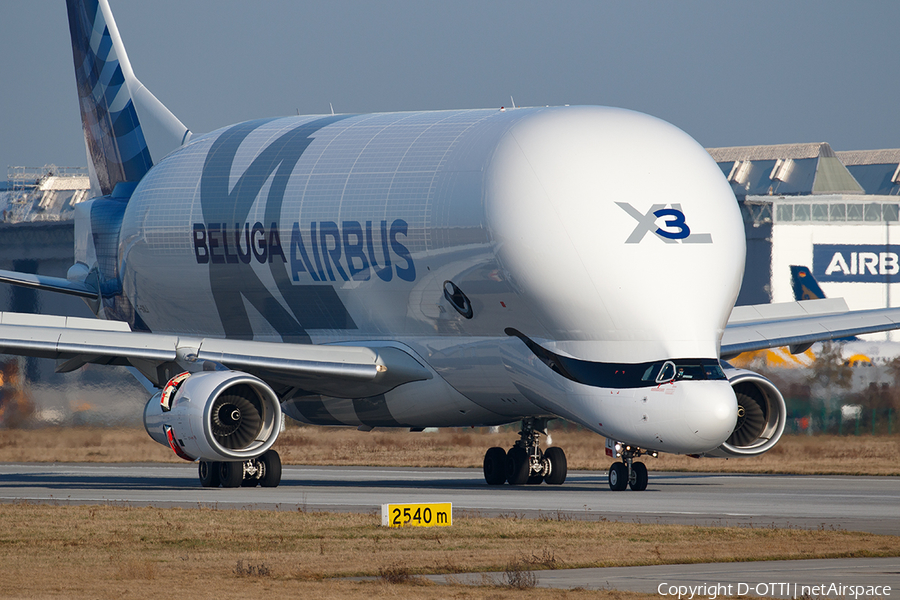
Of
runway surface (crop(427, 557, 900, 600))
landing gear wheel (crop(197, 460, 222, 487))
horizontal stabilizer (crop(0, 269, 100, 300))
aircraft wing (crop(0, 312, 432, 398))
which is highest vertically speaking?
horizontal stabilizer (crop(0, 269, 100, 300))

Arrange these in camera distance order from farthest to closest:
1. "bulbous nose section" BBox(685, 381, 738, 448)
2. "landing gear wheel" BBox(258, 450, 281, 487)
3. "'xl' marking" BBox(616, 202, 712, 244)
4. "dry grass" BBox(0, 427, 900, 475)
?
"dry grass" BBox(0, 427, 900, 475)
"landing gear wheel" BBox(258, 450, 281, 487)
"'xl' marking" BBox(616, 202, 712, 244)
"bulbous nose section" BBox(685, 381, 738, 448)

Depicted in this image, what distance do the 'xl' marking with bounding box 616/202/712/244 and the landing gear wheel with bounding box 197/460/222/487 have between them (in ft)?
31.4

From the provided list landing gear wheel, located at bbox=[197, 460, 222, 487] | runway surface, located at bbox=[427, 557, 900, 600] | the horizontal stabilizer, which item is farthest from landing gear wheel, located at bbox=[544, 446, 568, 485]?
runway surface, located at bbox=[427, 557, 900, 600]

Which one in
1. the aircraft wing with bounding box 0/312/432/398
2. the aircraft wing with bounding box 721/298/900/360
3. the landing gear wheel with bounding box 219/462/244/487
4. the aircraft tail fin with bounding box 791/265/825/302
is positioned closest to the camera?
the aircraft wing with bounding box 0/312/432/398

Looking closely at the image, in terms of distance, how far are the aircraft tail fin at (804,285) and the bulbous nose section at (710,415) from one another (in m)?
34.4

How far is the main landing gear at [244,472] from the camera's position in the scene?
28609 mm

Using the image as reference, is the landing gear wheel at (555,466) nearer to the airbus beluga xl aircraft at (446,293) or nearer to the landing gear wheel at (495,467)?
the airbus beluga xl aircraft at (446,293)

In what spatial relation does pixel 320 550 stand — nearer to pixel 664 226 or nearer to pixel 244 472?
pixel 664 226

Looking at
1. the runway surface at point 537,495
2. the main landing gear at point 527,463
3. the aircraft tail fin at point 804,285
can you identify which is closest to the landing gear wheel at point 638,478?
the runway surface at point 537,495

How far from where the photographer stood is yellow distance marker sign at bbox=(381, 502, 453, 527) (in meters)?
19.5

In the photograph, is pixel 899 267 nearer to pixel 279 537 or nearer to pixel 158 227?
pixel 158 227

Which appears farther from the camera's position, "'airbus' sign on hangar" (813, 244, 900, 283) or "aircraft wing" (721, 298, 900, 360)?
"'airbus' sign on hangar" (813, 244, 900, 283)

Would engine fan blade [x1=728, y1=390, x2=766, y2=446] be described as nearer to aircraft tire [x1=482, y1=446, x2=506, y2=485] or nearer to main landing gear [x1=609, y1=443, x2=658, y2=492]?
main landing gear [x1=609, y1=443, x2=658, y2=492]

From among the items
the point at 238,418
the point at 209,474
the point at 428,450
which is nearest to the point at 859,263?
the point at 428,450
